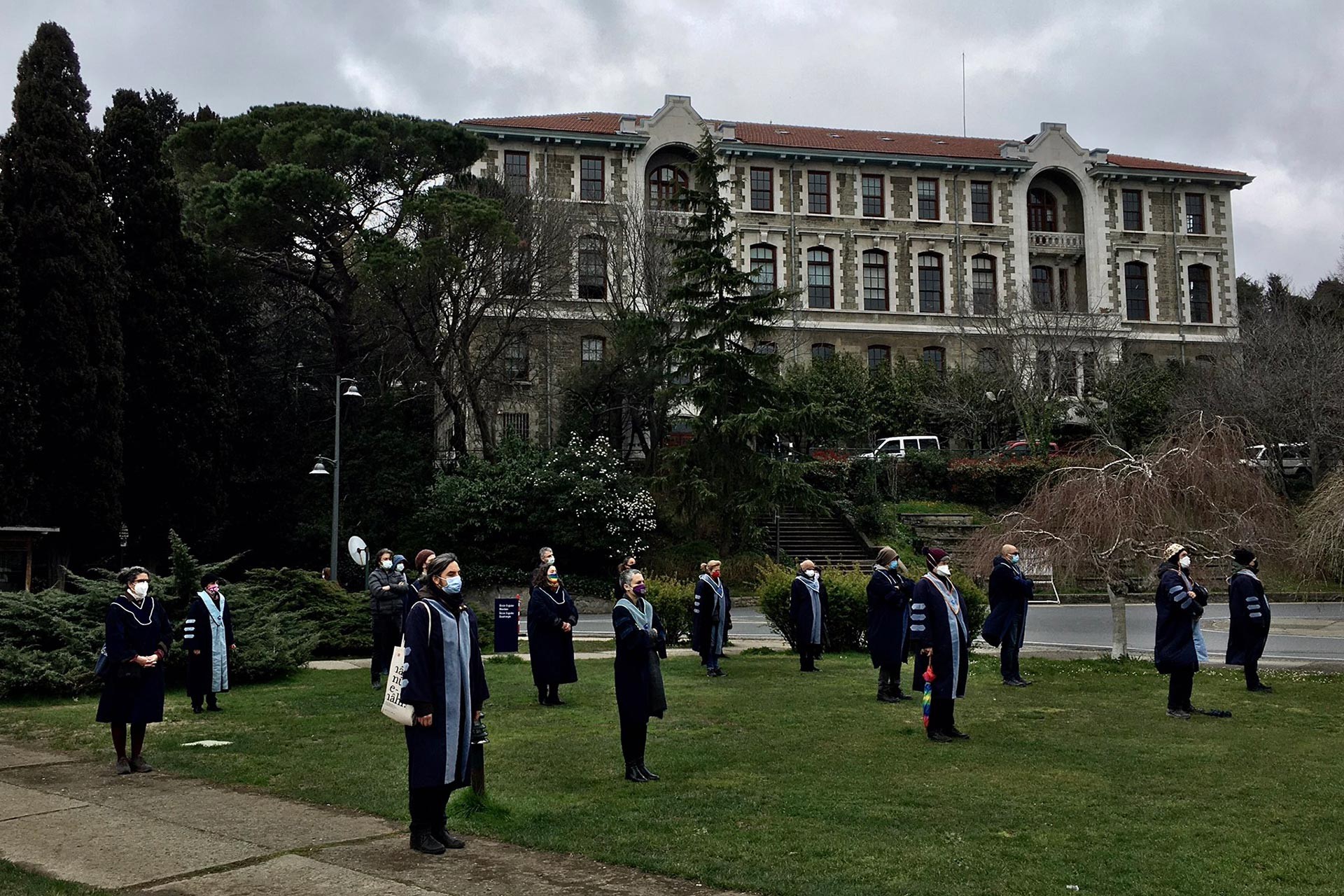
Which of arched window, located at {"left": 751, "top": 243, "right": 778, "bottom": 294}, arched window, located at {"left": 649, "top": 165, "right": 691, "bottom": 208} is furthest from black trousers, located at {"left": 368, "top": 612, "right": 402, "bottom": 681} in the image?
arched window, located at {"left": 751, "top": 243, "right": 778, "bottom": 294}

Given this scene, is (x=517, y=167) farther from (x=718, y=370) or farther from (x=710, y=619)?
(x=710, y=619)

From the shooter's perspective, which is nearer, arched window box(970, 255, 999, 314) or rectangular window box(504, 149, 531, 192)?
rectangular window box(504, 149, 531, 192)

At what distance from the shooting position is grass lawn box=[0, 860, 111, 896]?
20.8 ft

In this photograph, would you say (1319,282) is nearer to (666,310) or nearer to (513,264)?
(666,310)

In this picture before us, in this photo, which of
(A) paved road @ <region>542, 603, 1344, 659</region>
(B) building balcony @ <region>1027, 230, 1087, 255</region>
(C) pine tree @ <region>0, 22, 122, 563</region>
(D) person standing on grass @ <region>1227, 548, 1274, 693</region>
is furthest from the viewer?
(B) building balcony @ <region>1027, 230, 1087, 255</region>

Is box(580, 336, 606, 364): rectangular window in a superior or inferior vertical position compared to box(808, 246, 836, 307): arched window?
inferior

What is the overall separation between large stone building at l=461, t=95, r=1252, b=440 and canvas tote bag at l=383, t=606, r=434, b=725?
42397mm

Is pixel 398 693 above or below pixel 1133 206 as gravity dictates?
below

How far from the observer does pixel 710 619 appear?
16.5m

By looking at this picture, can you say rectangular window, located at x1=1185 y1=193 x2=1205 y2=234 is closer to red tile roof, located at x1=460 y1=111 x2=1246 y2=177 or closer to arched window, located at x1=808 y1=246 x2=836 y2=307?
red tile roof, located at x1=460 y1=111 x2=1246 y2=177

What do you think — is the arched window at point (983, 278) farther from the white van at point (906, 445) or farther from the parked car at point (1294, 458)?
the parked car at point (1294, 458)

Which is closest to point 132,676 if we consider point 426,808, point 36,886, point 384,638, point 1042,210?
point 36,886

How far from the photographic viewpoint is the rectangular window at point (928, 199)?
56469 millimetres

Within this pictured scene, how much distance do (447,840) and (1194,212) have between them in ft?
198
